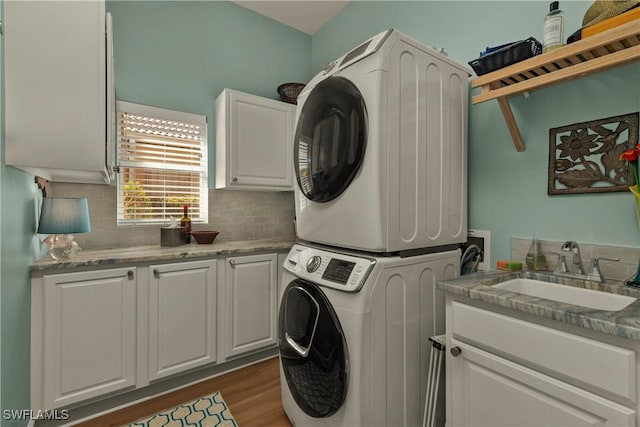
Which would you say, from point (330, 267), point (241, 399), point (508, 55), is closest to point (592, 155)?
point (508, 55)

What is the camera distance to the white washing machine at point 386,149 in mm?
1292

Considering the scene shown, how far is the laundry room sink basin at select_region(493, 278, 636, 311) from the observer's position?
3.60ft

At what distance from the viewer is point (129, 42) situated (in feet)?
7.40

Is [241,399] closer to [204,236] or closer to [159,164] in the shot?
[204,236]

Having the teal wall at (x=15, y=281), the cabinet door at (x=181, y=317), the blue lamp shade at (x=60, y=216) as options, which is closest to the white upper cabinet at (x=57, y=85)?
the teal wall at (x=15, y=281)

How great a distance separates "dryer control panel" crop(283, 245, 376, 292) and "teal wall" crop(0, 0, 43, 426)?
1184mm

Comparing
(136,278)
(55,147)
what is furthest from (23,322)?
(55,147)

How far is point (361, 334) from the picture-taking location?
1217mm

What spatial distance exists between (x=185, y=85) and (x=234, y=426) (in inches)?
99.0

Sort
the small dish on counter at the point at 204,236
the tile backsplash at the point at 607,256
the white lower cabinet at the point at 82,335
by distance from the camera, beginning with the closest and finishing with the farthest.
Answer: the tile backsplash at the point at 607,256 → the white lower cabinet at the point at 82,335 → the small dish on counter at the point at 204,236

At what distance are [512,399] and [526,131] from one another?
48.9 inches

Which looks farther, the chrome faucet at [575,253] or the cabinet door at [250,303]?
the cabinet door at [250,303]

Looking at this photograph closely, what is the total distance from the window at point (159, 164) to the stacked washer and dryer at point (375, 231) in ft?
4.40

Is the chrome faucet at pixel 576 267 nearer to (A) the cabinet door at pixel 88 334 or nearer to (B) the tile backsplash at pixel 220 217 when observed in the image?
(B) the tile backsplash at pixel 220 217
